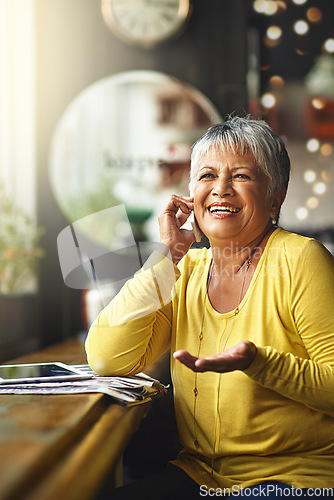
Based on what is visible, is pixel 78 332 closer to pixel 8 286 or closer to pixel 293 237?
pixel 8 286

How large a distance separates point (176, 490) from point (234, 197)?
2.04ft

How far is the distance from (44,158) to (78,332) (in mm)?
Result: 830

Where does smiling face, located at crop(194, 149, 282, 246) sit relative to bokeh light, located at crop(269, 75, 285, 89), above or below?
below

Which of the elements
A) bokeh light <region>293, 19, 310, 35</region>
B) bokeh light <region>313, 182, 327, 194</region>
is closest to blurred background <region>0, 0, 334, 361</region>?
bokeh light <region>293, 19, 310, 35</region>

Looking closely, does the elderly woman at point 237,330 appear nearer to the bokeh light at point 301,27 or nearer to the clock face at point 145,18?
the clock face at point 145,18

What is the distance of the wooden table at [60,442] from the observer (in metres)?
0.55

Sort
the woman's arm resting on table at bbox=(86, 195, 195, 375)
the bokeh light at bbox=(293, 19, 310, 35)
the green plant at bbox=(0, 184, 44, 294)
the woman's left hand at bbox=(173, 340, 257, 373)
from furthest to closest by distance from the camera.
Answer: the bokeh light at bbox=(293, 19, 310, 35), the green plant at bbox=(0, 184, 44, 294), the woman's arm resting on table at bbox=(86, 195, 195, 375), the woman's left hand at bbox=(173, 340, 257, 373)

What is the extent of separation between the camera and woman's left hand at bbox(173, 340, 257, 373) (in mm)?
828

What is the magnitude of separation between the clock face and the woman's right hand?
4.62 feet

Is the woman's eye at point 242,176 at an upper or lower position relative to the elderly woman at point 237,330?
upper

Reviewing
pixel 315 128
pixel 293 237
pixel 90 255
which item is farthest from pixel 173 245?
pixel 315 128

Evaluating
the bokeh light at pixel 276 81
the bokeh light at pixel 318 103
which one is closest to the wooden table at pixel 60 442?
the bokeh light at pixel 276 81

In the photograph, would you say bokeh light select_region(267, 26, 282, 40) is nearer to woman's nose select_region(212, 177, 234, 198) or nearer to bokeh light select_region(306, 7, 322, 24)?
bokeh light select_region(306, 7, 322, 24)

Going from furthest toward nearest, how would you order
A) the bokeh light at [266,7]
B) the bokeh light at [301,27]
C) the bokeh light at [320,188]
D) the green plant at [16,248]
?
the bokeh light at [320,188], the bokeh light at [301,27], the bokeh light at [266,7], the green plant at [16,248]
